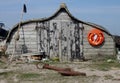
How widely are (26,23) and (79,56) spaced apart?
4.12 m

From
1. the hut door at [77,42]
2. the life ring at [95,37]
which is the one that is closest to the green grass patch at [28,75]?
the hut door at [77,42]

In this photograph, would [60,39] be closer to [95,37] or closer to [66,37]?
[66,37]

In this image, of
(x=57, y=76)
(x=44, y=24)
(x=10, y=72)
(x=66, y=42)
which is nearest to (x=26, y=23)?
(x=44, y=24)

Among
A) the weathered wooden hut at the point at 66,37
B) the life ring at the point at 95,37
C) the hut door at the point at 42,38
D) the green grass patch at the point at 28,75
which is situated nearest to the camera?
the green grass patch at the point at 28,75

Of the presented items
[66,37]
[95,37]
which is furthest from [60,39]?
[95,37]

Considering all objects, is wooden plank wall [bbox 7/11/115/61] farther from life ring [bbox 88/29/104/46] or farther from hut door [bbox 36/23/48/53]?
life ring [bbox 88/29/104/46]

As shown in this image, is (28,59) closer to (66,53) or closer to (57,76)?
(66,53)

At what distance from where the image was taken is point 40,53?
26.6 m

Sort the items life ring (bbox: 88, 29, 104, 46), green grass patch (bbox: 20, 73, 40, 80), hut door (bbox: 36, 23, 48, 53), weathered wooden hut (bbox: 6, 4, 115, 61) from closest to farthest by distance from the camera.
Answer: green grass patch (bbox: 20, 73, 40, 80)
life ring (bbox: 88, 29, 104, 46)
weathered wooden hut (bbox: 6, 4, 115, 61)
hut door (bbox: 36, 23, 48, 53)

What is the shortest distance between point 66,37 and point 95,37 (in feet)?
6.23

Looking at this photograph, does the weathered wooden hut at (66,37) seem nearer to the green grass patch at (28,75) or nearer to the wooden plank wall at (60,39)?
the wooden plank wall at (60,39)

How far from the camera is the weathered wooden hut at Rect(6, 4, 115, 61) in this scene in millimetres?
26828

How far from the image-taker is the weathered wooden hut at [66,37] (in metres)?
26.8

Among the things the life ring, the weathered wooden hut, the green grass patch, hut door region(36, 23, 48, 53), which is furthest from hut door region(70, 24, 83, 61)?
the green grass patch
